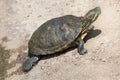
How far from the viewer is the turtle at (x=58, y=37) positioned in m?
9.83

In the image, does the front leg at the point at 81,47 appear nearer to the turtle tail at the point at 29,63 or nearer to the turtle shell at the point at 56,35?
the turtle shell at the point at 56,35

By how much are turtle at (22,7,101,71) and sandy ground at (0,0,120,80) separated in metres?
0.19

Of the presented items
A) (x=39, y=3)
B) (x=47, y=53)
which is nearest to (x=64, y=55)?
(x=47, y=53)

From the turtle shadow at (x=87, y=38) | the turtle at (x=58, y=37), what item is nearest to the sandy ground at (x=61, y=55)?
the turtle shadow at (x=87, y=38)

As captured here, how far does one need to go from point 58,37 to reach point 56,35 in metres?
0.08

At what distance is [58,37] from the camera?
9.86 meters

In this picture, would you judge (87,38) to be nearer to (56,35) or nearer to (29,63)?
(56,35)

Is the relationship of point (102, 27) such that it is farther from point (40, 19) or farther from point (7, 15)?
point (7, 15)

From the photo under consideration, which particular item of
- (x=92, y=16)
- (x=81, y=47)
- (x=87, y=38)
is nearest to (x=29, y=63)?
(x=81, y=47)

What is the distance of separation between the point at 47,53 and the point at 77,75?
1.27m

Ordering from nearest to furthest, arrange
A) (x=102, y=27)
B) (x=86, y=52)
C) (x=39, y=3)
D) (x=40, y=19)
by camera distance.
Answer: (x=86, y=52), (x=102, y=27), (x=40, y=19), (x=39, y=3)

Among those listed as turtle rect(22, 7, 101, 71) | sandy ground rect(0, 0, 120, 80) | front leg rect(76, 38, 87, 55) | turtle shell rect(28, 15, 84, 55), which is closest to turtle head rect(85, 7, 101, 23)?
turtle rect(22, 7, 101, 71)

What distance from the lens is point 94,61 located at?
934 centimetres

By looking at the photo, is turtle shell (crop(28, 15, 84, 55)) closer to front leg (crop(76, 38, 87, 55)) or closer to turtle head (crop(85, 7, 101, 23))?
front leg (crop(76, 38, 87, 55))
